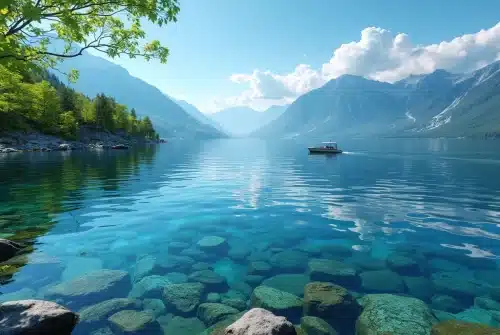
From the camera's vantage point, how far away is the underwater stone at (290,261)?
1384 centimetres

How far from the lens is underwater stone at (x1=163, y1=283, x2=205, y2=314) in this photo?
1041 cm

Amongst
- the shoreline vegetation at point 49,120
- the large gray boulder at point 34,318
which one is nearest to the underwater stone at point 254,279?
the large gray boulder at point 34,318

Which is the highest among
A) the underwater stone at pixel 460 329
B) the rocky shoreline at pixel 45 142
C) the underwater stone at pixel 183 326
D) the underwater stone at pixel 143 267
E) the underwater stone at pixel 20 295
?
the rocky shoreline at pixel 45 142

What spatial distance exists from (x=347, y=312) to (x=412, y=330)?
192 centimetres

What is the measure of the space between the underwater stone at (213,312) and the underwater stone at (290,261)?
4011 mm

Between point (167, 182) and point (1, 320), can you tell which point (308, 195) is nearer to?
point (167, 182)

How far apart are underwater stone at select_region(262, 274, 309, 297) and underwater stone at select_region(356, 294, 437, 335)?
2.38m

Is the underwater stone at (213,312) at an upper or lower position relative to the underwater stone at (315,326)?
lower

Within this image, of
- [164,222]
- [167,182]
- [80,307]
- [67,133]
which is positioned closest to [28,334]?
[80,307]

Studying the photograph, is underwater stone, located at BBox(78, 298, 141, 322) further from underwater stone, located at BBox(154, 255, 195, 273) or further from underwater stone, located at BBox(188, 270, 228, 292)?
underwater stone, located at BBox(154, 255, 195, 273)

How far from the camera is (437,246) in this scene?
16688 mm

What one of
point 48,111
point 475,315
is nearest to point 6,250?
point 475,315

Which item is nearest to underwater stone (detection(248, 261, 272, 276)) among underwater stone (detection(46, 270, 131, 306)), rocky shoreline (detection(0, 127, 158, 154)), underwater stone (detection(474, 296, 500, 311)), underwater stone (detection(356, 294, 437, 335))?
underwater stone (detection(356, 294, 437, 335))

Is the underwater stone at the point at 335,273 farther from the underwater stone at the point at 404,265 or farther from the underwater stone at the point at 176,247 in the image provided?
the underwater stone at the point at 176,247
